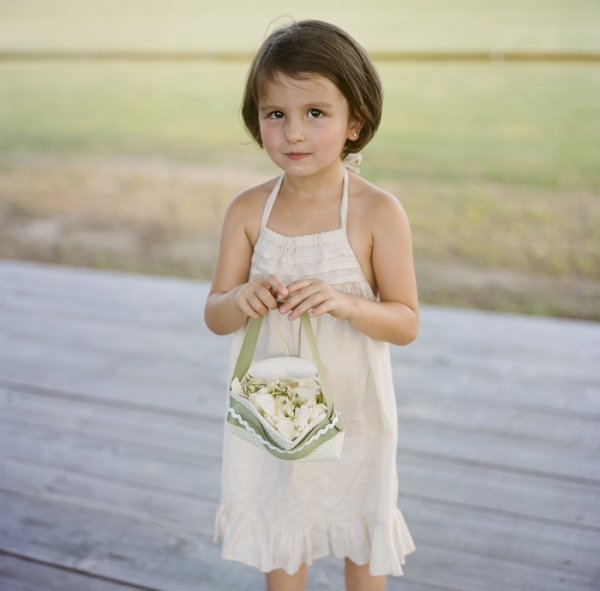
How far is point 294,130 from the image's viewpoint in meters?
1.16

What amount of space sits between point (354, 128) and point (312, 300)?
13.5 inches

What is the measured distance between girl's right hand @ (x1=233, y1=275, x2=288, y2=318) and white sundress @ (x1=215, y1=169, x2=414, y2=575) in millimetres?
108

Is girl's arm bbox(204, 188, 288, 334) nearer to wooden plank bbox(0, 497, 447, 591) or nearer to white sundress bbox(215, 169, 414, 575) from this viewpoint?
white sundress bbox(215, 169, 414, 575)

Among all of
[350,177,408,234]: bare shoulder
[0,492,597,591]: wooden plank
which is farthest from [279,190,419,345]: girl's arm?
[0,492,597,591]: wooden plank

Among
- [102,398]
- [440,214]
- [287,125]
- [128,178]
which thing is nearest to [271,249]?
[287,125]

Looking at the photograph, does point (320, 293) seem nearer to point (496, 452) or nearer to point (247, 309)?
point (247, 309)

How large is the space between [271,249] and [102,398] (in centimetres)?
142

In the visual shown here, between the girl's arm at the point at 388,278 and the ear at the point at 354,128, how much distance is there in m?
0.11

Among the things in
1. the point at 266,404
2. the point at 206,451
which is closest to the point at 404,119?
the point at 206,451

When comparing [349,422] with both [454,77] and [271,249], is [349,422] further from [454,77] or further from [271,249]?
[454,77]

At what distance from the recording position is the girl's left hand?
1.13 metres

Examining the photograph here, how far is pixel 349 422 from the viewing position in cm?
133

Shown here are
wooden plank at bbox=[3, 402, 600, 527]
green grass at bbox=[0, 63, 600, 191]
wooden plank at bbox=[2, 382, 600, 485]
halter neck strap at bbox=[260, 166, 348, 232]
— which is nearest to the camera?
halter neck strap at bbox=[260, 166, 348, 232]

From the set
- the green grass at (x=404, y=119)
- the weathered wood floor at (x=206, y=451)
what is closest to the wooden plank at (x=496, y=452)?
the weathered wood floor at (x=206, y=451)
